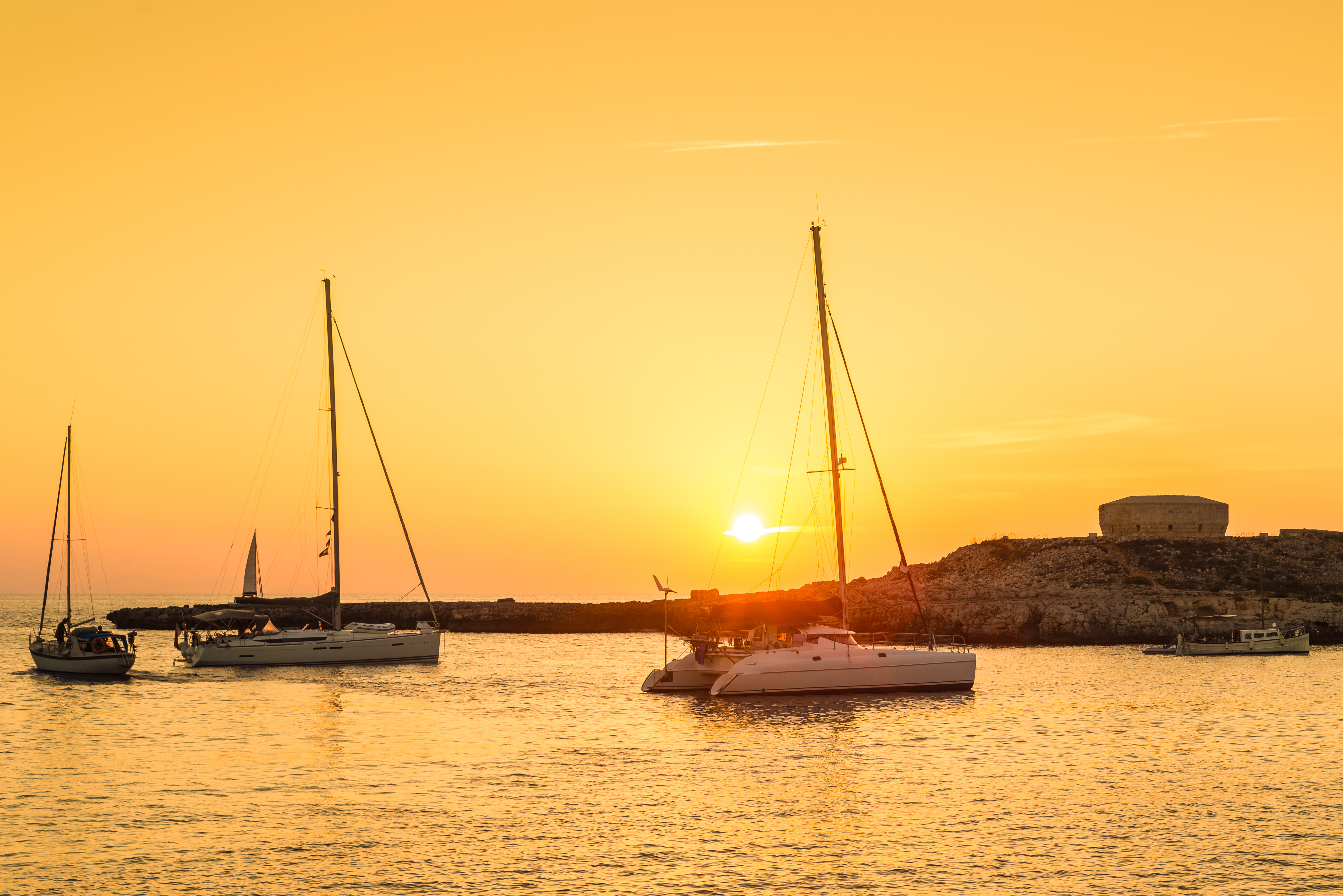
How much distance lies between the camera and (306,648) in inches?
2242

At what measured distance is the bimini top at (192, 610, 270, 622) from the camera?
2520 inches

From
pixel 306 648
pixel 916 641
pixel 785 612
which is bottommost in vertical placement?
pixel 916 641

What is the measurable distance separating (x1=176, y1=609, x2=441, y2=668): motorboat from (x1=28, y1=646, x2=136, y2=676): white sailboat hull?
4.86 metres

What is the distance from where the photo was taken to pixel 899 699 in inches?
1581

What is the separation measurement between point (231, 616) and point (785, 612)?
1545 inches

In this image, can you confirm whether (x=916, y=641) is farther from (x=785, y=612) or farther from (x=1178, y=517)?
(x=1178, y=517)

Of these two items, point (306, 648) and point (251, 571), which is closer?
point (306, 648)

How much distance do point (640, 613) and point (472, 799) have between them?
9235 cm

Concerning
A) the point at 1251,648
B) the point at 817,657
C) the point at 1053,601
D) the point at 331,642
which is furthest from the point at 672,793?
the point at 1053,601

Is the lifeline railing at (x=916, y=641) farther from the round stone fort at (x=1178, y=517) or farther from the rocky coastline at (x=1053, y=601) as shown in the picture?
the round stone fort at (x=1178, y=517)

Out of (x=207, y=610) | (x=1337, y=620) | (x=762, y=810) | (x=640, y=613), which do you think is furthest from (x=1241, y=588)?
(x=207, y=610)

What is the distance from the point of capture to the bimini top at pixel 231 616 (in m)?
64.0

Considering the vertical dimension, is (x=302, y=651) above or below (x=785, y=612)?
Answer: below

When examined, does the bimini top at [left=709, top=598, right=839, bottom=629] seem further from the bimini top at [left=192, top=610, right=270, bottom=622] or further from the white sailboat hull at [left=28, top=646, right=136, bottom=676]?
the bimini top at [left=192, top=610, right=270, bottom=622]
